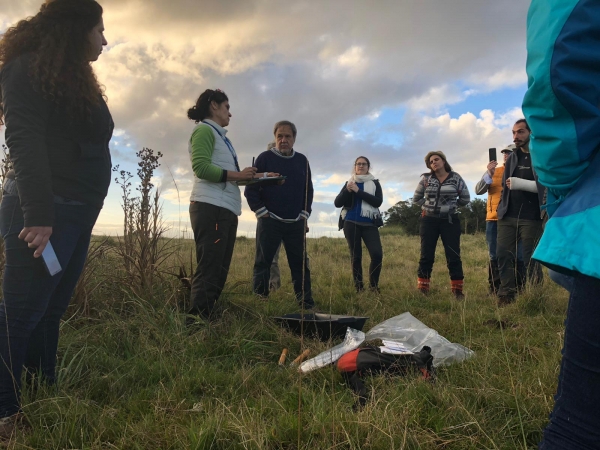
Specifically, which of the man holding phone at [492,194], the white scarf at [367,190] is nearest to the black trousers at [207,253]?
the white scarf at [367,190]

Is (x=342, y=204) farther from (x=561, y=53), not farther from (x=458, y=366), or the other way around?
(x=561, y=53)

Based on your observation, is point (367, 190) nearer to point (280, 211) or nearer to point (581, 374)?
point (280, 211)

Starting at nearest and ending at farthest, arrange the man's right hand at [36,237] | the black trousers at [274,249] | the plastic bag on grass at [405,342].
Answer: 1. the man's right hand at [36,237]
2. the plastic bag on grass at [405,342]
3. the black trousers at [274,249]

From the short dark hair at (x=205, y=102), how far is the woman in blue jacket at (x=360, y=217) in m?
2.49

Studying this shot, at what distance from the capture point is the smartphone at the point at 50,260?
175cm

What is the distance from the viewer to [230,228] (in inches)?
141

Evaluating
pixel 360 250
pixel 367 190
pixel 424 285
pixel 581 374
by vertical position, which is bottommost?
pixel 424 285

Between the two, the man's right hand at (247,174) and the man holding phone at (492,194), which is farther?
the man holding phone at (492,194)

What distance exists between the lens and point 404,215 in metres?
29.4

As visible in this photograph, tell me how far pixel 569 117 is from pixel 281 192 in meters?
3.67

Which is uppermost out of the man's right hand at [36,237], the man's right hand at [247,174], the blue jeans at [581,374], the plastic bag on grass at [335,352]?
the man's right hand at [247,174]

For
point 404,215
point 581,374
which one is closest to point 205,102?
point 581,374

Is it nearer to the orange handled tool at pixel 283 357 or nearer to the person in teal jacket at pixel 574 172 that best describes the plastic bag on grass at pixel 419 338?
the orange handled tool at pixel 283 357

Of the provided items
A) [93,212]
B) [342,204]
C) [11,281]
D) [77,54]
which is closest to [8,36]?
[77,54]
